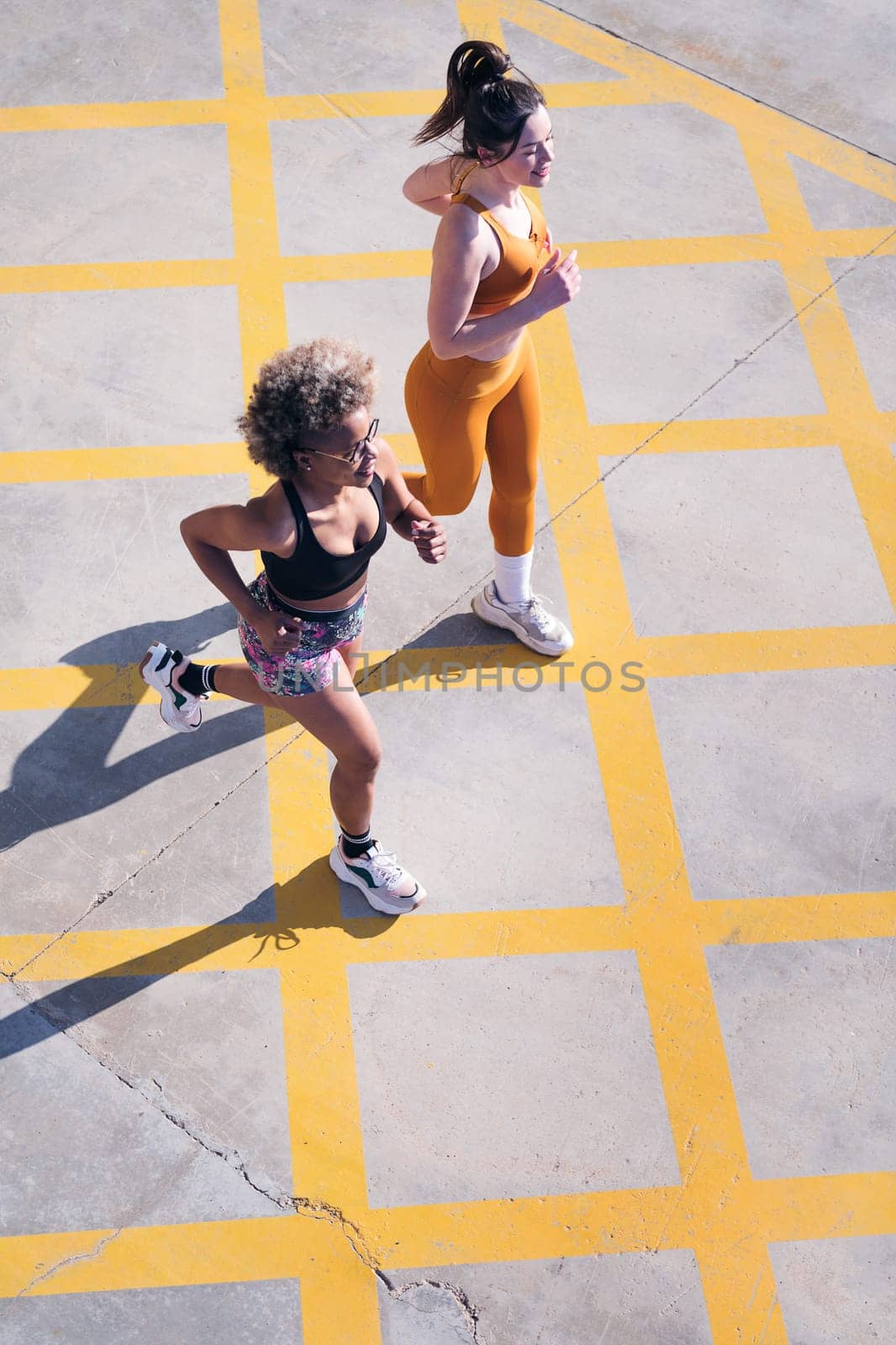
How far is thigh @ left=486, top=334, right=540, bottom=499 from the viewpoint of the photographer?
4578 mm

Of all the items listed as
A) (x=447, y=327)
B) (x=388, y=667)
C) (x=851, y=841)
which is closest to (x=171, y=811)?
(x=388, y=667)

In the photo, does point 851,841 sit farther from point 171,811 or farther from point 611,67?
point 611,67

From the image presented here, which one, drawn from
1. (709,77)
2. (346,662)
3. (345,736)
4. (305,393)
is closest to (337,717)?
(345,736)

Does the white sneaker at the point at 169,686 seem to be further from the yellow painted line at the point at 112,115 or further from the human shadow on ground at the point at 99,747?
the yellow painted line at the point at 112,115

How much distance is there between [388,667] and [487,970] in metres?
1.44

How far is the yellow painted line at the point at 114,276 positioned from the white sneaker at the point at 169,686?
101 inches

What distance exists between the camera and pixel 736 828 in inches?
197

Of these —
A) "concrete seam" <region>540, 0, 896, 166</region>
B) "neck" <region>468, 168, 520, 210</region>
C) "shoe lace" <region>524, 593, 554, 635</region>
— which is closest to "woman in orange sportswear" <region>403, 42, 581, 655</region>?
"neck" <region>468, 168, 520, 210</region>

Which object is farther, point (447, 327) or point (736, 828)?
point (736, 828)

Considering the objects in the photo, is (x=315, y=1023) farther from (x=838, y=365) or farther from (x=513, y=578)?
(x=838, y=365)

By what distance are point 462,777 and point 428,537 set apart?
134cm

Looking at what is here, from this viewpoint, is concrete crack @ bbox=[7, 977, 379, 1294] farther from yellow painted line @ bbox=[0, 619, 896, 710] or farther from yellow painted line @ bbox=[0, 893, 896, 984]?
yellow painted line @ bbox=[0, 619, 896, 710]

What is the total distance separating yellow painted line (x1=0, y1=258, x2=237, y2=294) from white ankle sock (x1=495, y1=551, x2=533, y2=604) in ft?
8.25

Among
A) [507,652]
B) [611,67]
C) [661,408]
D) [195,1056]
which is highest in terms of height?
[611,67]
